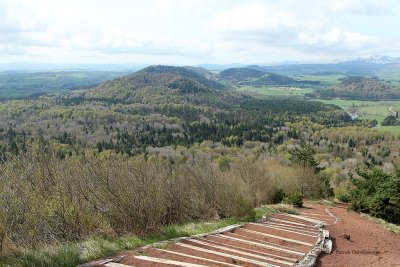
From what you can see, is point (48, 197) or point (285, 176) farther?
point (285, 176)

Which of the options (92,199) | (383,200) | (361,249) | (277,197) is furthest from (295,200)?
(92,199)

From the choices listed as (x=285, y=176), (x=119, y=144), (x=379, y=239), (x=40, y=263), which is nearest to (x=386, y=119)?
(x=119, y=144)

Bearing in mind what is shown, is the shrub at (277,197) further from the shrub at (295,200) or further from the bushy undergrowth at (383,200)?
the bushy undergrowth at (383,200)

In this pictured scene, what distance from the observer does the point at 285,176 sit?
34.3 m

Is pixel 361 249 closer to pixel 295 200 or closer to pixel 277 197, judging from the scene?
pixel 295 200

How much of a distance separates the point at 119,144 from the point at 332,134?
72681 millimetres

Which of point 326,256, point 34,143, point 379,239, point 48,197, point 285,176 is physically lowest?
point 285,176

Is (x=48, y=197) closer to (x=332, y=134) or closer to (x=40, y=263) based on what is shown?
(x=40, y=263)

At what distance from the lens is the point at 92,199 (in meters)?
11.2

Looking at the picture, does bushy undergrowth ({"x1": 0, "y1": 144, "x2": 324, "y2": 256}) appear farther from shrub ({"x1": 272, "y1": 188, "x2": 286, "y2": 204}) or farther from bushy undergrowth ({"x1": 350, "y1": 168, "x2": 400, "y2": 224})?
bushy undergrowth ({"x1": 350, "y1": 168, "x2": 400, "y2": 224})

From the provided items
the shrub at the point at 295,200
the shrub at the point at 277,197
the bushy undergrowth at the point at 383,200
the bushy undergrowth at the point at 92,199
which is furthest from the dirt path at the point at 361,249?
the bushy undergrowth at the point at 383,200

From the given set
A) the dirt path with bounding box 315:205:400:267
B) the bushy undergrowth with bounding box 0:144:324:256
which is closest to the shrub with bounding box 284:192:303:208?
the dirt path with bounding box 315:205:400:267

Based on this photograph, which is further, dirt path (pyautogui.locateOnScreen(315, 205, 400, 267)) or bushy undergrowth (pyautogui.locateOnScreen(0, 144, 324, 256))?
dirt path (pyautogui.locateOnScreen(315, 205, 400, 267))

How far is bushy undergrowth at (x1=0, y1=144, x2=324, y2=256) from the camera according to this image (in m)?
8.57
